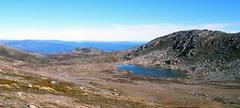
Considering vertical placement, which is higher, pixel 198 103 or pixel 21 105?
pixel 21 105

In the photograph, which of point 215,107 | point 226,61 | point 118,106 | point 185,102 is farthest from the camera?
point 226,61

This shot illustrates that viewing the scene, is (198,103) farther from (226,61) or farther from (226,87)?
(226,61)

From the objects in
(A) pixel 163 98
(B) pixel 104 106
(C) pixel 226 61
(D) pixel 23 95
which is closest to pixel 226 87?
(A) pixel 163 98

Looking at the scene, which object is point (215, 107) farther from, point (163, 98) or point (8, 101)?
point (8, 101)

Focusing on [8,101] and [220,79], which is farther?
[220,79]

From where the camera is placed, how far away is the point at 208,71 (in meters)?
178

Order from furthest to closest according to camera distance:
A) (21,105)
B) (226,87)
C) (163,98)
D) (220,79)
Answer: (220,79) < (226,87) < (163,98) < (21,105)

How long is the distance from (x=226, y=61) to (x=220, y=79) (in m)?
42.6

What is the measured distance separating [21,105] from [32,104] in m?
1.98

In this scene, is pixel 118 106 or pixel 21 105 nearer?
pixel 21 105

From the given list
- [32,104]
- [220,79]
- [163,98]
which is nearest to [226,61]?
[220,79]

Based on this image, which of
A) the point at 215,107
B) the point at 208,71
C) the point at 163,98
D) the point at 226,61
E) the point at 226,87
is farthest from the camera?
the point at 226,61

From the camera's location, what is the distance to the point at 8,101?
144ft

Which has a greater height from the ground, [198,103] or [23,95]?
[23,95]
